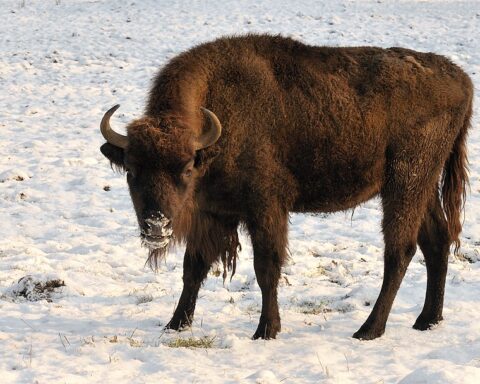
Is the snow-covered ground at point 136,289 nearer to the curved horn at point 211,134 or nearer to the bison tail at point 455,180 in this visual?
the bison tail at point 455,180

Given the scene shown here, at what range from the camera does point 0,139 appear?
1159 cm

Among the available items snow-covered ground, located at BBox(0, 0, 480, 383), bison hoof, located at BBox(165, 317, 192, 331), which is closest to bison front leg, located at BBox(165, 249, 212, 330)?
bison hoof, located at BBox(165, 317, 192, 331)

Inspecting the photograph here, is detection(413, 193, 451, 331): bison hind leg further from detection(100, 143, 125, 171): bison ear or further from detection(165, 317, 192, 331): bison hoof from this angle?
detection(100, 143, 125, 171): bison ear

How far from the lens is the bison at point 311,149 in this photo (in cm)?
541

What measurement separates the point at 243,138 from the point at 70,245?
10.2ft

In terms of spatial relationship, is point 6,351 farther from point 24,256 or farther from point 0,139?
point 0,139

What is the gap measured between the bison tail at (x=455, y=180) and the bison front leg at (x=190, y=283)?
214 centimetres

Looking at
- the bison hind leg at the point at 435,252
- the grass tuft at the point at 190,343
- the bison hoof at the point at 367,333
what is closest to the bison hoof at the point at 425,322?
the bison hind leg at the point at 435,252

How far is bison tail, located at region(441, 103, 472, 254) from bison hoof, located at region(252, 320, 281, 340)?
1.83 meters

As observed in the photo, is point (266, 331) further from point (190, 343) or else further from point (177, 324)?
point (177, 324)

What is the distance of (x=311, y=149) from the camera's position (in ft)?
18.6

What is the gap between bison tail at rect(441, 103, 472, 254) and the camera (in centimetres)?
614

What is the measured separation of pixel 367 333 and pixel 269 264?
0.93 meters

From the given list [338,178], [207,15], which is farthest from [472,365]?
[207,15]
